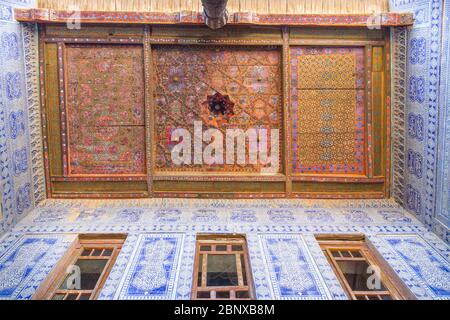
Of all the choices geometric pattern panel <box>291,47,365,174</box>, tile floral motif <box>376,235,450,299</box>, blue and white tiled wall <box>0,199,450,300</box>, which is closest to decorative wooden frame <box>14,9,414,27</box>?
geometric pattern panel <box>291,47,365,174</box>

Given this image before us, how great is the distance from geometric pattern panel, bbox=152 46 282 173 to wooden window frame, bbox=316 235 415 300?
1059 millimetres

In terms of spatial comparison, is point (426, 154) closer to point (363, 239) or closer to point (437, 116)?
point (437, 116)

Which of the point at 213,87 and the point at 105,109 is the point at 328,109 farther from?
the point at 105,109

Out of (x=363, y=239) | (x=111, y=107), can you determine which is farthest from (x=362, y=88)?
(x=111, y=107)

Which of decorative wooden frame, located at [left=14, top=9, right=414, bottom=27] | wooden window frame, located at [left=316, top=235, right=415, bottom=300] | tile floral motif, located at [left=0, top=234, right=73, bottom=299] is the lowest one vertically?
wooden window frame, located at [left=316, top=235, right=415, bottom=300]

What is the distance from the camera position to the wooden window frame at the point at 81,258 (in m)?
2.09

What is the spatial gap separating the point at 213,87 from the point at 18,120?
166 centimetres

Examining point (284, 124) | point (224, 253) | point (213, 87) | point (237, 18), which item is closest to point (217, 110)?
point (213, 87)

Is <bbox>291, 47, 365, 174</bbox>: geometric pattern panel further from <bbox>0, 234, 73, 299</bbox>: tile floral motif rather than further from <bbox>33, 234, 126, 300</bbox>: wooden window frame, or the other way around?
<bbox>0, 234, 73, 299</bbox>: tile floral motif

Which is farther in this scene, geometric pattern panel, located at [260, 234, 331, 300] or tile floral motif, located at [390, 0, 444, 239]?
tile floral motif, located at [390, 0, 444, 239]

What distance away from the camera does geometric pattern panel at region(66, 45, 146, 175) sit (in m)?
3.21

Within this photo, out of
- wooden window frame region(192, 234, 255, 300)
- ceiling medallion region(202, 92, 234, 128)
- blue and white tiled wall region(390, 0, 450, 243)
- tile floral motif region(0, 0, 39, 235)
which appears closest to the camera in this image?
wooden window frame region(192, 234, 255, 300)

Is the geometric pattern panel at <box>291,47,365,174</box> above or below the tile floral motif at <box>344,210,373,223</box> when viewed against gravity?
above

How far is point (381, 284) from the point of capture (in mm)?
2221
